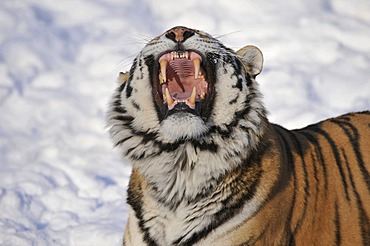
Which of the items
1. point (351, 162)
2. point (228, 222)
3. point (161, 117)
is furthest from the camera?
point (351, 162)

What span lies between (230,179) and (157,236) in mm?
405

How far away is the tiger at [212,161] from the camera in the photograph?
2730 mm

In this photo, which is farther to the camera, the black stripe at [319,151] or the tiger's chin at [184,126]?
the black stripe at [319,151]

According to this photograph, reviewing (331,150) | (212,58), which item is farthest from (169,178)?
(331,150)

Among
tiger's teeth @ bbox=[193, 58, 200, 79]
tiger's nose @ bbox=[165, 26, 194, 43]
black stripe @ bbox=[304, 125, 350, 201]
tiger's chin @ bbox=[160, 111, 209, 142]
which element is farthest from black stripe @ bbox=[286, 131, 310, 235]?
tiger's nose @ bbox=[165, 26, 194, 43]

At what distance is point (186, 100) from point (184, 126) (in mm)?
123

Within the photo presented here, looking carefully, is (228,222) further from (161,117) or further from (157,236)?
(161,117)

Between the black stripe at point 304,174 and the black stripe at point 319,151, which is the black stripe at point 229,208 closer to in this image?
the black stripe at point 304,174

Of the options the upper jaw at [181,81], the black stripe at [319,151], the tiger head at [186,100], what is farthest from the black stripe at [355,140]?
the upper jaw at [181,81]

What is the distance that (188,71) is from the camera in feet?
9.80

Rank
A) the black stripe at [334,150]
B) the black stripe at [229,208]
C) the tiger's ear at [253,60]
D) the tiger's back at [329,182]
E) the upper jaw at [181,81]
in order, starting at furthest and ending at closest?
the black stripe at [334,150], the tiger's ear at [253,60], the tiger's back at [329,182], the upper jaw at [181,81], the black stripe at [229,208]

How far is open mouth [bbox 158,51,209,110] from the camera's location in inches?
111

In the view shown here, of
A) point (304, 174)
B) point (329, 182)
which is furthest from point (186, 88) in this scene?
point (329, 182)

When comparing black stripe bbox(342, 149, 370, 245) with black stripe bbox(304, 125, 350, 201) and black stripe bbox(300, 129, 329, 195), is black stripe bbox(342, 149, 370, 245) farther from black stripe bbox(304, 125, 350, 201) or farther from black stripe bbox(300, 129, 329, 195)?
black stripe bbox(300, 129, 329, 195)
